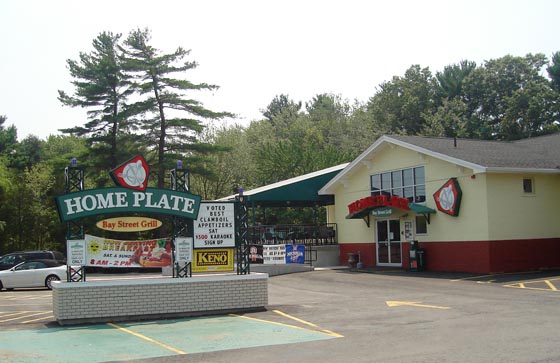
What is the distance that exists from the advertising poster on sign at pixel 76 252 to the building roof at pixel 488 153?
1480 cm

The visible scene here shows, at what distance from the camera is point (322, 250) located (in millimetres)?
31609

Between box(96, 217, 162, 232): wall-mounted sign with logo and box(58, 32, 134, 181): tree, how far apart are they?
25090 mm

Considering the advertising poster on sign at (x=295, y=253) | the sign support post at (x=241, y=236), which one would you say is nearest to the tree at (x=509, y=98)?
the advertising poster on sign at (x=295, y=253)

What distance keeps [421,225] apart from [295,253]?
624 centimetres

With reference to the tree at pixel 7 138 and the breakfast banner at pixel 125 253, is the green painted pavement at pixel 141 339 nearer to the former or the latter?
the breakfast banner at pixel 125 253

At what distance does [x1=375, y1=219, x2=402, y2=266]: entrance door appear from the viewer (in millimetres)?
28109

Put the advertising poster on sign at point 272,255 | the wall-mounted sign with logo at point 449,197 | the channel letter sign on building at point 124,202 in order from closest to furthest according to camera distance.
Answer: the channel letter sign on building at point 124,202
the wall-mounted sign with logo at point 449,197
the advertising poster on sign at point 272,255

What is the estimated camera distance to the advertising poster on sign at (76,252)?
1472cm

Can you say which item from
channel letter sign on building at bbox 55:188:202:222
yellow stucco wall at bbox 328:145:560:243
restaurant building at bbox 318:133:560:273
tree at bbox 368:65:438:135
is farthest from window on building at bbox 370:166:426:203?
tree at bbox 368:65:438:135

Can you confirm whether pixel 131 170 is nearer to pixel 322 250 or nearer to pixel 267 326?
pixel 267 326

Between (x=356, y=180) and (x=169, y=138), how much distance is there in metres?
14.9

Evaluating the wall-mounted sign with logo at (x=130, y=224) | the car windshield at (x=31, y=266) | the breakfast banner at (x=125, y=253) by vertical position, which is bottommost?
the car windshield at (x=31, y=266)

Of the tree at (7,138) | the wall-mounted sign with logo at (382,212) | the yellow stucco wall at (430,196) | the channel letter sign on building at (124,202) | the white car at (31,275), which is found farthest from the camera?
the tree at (7,138)

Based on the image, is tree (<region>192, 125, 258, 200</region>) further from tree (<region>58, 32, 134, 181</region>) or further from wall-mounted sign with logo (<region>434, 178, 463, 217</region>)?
wall-mounted sign with logo (<region>434, 178, 463, 217</region>)
